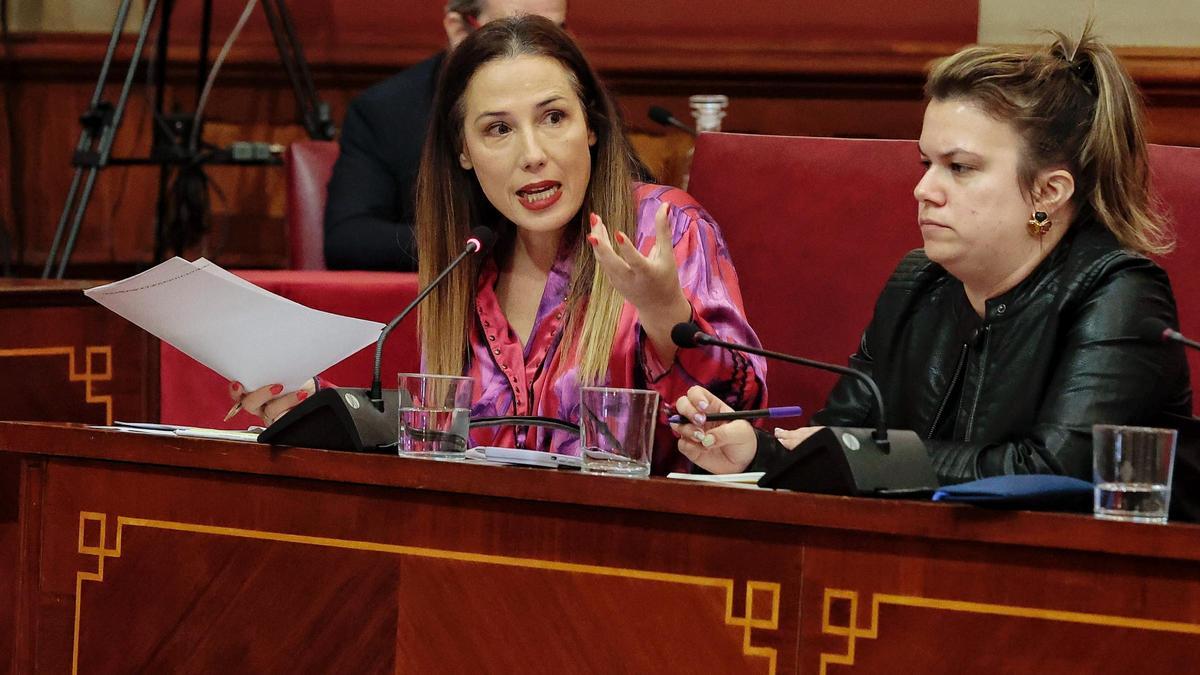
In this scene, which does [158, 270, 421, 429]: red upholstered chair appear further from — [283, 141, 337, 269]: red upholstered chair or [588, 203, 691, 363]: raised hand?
[588, 203, 691, 363]: raised hand

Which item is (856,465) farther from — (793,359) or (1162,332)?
(1162,332)

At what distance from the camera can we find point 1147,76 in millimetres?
3100

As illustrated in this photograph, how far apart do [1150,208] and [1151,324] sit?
377mm

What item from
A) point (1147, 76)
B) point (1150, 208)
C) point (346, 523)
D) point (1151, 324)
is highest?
point (1147, 76)

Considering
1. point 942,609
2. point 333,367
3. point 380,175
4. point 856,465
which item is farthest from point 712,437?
point 380,175

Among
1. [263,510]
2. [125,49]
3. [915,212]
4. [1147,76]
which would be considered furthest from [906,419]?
[125,49]

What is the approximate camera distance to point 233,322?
169cm

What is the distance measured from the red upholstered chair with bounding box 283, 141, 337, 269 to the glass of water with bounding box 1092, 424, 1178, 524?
215 centimetres

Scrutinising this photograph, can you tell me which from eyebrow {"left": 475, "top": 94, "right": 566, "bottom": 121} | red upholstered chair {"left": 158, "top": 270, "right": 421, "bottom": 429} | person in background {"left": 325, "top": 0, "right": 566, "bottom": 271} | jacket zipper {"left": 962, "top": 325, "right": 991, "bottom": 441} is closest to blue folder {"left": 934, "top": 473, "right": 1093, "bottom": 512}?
jacket zipper {"left": 962, "top": 325, "right": 991, "bottom": 441}

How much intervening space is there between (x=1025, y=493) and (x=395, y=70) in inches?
107

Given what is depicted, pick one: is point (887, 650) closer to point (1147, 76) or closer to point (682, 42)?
point (1147, 76)

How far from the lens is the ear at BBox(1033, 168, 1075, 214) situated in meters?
1.75

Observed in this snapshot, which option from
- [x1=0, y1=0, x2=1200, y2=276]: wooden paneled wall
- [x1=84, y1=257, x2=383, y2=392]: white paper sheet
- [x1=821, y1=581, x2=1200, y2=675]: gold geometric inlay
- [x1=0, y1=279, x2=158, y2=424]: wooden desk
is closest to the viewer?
[x1=821, y1=581, x2=1200, y2=675]: gold geometric inlay

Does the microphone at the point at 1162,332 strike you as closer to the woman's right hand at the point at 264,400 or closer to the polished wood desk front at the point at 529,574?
the polished wood desk front at the point at 529,574
